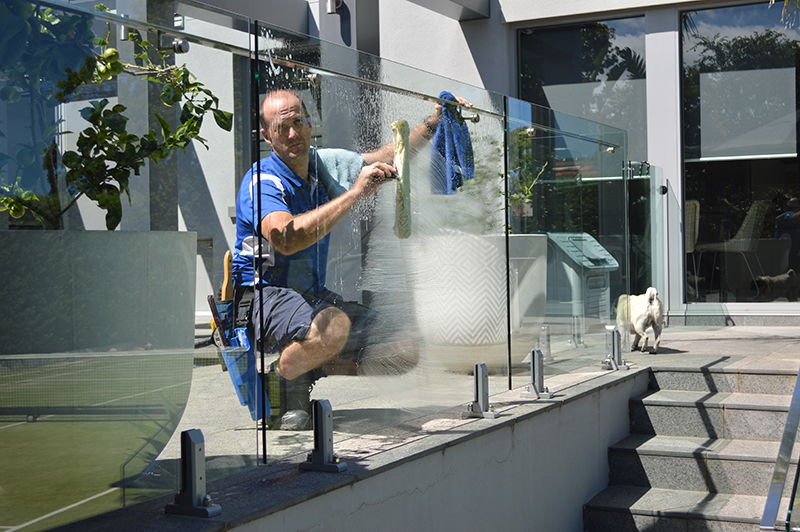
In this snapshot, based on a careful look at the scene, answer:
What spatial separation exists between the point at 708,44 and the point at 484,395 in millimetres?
6016

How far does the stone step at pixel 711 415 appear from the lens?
412 cm

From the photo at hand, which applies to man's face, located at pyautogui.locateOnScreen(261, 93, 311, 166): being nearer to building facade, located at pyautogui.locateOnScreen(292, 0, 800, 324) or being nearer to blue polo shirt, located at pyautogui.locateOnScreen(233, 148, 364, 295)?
blue polo shirt, located at pyautogui.locateOnScreen(233, 148, 364, 295)

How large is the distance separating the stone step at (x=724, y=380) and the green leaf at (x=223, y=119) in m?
3.40

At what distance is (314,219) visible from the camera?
243 centimetres

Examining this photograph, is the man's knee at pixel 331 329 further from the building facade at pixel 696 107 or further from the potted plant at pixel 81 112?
the building facade at pixel 696 107

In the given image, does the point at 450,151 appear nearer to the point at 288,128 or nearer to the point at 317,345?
the point at 288,128

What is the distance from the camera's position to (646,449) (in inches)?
162

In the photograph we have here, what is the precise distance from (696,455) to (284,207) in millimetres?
2656

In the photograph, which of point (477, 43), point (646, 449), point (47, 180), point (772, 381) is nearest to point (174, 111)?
point (47, 180)

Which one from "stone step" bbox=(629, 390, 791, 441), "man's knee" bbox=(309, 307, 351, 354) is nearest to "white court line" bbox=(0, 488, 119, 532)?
"man's knee" bbox=(309, 307, 351, 354)

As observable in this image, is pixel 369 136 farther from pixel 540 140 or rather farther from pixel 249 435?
pixel 540 140

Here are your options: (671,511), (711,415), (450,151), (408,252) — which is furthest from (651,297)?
(408,252)

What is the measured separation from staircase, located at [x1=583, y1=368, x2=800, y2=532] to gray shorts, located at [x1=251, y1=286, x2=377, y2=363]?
1867mm

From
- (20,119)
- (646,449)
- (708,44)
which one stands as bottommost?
(646,449)
